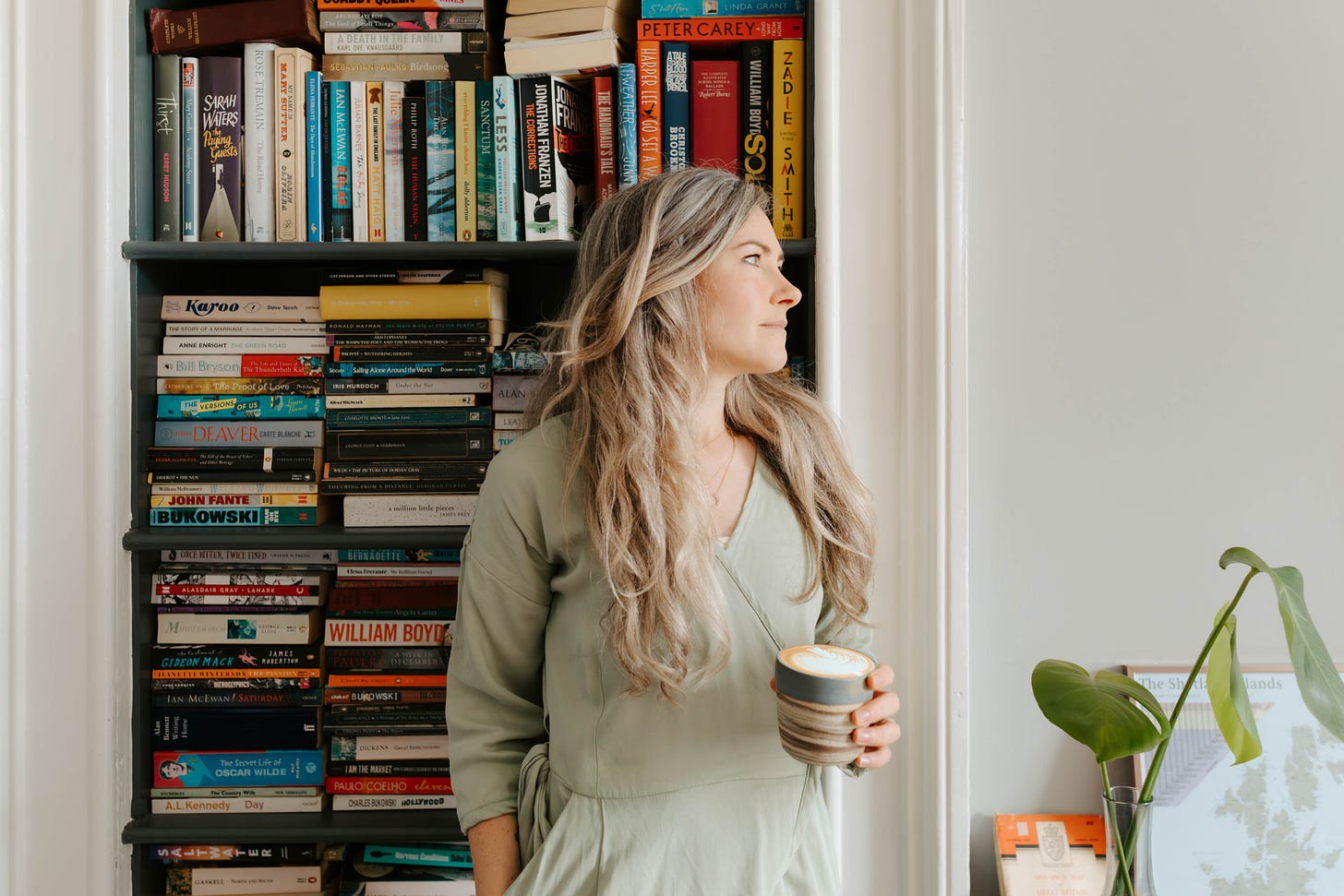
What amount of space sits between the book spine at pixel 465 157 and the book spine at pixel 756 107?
42 centimetres

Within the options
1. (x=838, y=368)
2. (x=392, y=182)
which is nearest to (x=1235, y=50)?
(x=838, y=368)

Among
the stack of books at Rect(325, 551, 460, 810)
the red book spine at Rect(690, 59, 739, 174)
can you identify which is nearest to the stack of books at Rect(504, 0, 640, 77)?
the red book spine at Rect(690, 59, 739, 174)

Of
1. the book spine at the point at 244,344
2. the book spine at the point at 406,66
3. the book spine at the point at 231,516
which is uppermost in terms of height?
the book spine at the point at 406,66

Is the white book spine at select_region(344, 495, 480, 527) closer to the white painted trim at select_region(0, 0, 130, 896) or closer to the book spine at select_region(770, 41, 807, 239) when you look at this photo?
the white painted trim at select_region(0, 0, 130, 896)

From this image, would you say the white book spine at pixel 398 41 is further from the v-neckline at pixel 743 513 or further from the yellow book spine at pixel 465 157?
the v-neckline at pixel 743 513

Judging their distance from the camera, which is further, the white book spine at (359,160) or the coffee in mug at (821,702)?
the white book spine at (359,160)

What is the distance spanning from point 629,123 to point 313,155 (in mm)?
506

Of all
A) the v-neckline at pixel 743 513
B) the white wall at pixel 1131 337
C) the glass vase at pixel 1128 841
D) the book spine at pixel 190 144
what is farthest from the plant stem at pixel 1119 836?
the book spine at pixel 190 144

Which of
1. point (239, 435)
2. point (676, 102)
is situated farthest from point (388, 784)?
point (676, 102)

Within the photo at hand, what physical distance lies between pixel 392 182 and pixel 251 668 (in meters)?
0.82

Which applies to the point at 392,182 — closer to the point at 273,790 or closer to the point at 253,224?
the point at 253,224

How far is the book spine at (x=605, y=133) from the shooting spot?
1514 mm

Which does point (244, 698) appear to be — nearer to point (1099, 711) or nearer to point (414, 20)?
point (414, 20)

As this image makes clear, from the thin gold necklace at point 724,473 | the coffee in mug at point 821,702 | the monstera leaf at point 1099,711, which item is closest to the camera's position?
the coffee in mug at point 821,702
